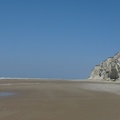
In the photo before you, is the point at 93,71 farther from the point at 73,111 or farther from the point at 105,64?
the point at 73,111

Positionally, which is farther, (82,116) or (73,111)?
(73,111)

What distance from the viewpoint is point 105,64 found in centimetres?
8306

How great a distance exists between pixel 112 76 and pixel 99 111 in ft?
201

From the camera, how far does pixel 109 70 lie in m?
74.2

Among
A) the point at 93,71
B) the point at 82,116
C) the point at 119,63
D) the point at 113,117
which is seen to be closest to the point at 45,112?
the point at 82,116

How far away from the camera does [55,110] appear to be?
42.3ft

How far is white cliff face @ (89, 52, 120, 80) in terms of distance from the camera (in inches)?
2756

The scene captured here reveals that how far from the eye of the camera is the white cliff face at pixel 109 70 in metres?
70.0

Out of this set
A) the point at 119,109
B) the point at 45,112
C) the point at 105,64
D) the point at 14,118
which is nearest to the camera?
the point at 14,118

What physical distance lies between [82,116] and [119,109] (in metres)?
2.61

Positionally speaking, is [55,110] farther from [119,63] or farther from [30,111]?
[119,63]

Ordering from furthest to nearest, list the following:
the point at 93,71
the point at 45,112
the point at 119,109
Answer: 1. the point at 93,71
2. the point at 119,109
3. the point at 45,112

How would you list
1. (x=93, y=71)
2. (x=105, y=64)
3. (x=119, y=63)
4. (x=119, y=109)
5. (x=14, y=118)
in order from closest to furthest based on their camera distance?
(x=14, y=118) → (x=119, y=109) → (x=119, y=63) → (x=105, y=64) → (x=93, y=71)

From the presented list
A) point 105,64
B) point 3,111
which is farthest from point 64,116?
point 105,64
